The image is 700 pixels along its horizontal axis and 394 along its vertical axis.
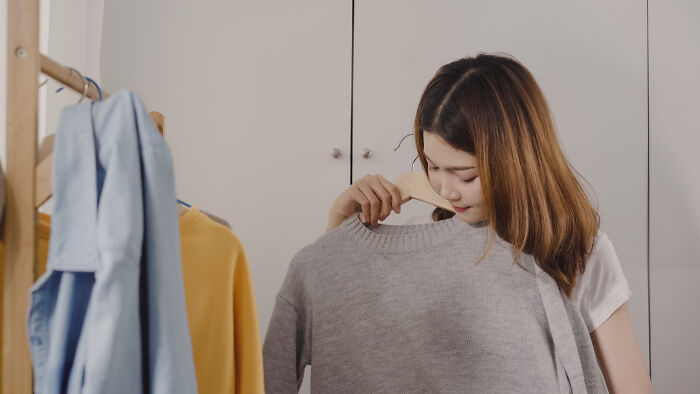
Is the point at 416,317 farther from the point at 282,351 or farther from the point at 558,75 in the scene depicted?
the point at 558,75

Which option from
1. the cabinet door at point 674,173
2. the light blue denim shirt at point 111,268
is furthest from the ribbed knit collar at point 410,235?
the cabinet door at point 674,173

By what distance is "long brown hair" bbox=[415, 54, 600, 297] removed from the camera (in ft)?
3.02

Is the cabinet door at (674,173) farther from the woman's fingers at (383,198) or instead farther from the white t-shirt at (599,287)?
the woman's fingers at (383,198)

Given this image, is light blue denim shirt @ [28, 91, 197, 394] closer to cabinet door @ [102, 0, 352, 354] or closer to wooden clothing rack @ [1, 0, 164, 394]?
wooden clothing rack @ [1, 0, 164, 394]

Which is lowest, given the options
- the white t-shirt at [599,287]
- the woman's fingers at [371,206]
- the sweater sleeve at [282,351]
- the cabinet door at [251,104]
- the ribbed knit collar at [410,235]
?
the sweater sleeve at [282,351]

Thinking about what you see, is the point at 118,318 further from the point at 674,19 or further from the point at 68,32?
the point at 674,19

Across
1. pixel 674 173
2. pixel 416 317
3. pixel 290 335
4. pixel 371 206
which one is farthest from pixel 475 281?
pixel 674 173

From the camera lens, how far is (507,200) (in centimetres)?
94

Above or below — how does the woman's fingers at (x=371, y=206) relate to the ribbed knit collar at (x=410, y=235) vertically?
above

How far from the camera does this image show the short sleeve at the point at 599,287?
961 millimetres

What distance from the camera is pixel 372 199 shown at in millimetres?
1029

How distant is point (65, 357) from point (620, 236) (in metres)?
1.48

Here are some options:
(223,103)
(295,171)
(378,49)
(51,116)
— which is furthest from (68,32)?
(378,49)

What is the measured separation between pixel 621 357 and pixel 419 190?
0.43m
